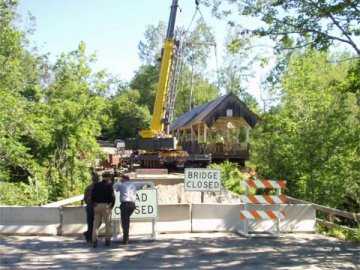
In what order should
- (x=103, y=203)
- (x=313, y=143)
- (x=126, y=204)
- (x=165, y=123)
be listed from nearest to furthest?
(x=103, y=203)
(x=126, y=204)
(x=313, y=143)
(x=165, y=123)

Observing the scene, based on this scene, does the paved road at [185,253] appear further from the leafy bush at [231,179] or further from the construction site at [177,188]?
the leafy bush at [231,179]

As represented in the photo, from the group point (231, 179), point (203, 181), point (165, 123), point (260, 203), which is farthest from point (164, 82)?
point (260, 203)

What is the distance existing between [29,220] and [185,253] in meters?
4.26

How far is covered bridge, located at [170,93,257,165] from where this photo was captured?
4688cm

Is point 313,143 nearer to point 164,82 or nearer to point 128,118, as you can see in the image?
point 164,82

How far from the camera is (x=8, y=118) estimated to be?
19500mm

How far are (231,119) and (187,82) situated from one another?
33.6 m

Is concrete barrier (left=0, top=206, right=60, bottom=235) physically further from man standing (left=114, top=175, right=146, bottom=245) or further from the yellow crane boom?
the yellow crane boom

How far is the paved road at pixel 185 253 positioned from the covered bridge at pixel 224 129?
32493mm

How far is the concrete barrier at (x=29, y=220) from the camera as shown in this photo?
44.4 feet

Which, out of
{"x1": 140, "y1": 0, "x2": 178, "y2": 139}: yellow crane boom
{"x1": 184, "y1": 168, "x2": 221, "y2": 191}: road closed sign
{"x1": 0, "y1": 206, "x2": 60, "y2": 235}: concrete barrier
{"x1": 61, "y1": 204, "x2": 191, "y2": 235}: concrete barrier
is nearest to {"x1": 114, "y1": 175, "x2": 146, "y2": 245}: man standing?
{"x1": 61, "y1": 204, "x2": 191, "y2": 235}: concrete barrier

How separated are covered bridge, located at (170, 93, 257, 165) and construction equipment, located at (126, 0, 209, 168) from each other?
32.5 feet

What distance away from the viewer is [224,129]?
5156 centimetres

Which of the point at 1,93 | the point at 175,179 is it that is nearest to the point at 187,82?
the point at 175,179
